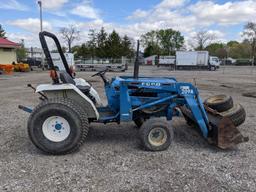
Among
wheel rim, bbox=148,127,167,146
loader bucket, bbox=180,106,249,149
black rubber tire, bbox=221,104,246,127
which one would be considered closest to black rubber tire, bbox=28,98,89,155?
wheel rim, bbox=148,127,167,146

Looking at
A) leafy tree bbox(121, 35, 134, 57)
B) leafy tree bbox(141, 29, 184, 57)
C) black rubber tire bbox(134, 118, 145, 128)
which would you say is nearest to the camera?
black rubber tire bbox(134, 118, 145, 128)

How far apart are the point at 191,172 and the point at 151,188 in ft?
2.45

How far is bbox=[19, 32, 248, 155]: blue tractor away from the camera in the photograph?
14.1 feet

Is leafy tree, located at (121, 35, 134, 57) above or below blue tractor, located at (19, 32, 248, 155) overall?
above

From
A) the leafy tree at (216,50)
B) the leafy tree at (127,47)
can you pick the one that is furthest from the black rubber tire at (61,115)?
the leafy tree at (216,50)

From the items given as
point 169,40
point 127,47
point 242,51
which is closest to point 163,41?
point 169,40

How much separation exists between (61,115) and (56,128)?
0.27 metres

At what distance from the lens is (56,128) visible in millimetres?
4391

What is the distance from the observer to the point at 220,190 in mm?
3279

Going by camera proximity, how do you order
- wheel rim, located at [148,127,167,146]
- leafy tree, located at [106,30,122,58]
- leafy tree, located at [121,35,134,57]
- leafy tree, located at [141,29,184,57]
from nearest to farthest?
wheel rim, located at [148,127,167,146], leafy tree, located at [106,30,122,58], leafy tree, located at [121,35,134,57], leafy tree, located at [141,29,184,57]

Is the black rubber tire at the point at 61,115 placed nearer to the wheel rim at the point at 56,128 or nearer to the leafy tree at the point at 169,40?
the wheel rim at the point at 56,128

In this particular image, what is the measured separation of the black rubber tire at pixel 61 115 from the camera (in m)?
4.27

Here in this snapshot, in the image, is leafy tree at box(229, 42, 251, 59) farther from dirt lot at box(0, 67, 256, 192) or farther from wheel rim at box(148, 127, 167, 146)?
wheel rim at box(148, 127, 167, 146)

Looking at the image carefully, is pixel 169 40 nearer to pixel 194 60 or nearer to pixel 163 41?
pixel 163 41
